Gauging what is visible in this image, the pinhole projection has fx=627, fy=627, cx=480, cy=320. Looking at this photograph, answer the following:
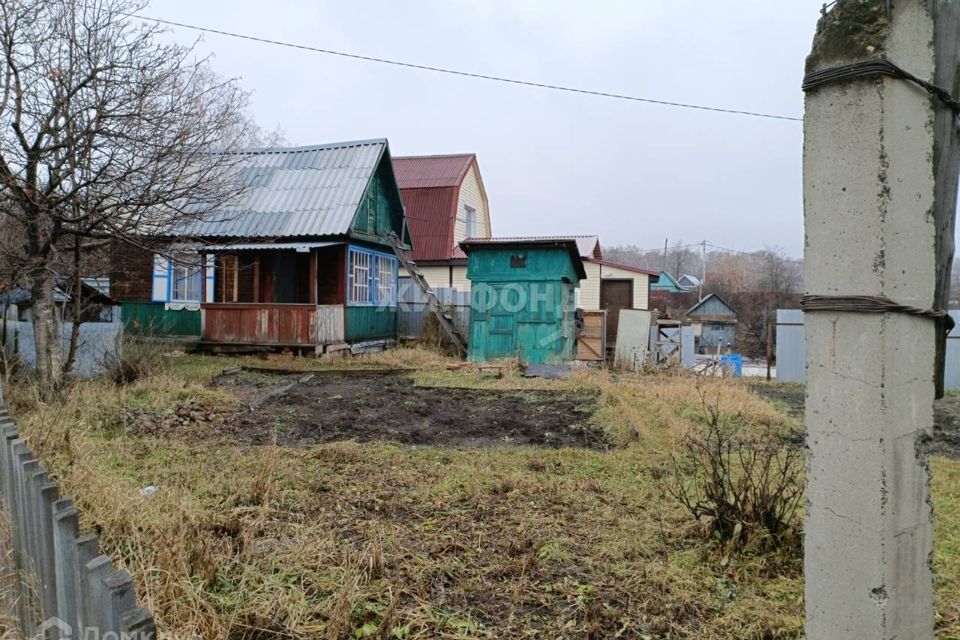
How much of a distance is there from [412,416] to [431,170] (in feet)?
73.3

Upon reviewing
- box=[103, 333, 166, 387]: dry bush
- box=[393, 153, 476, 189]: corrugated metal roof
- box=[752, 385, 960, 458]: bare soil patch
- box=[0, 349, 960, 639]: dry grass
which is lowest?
box=[752, 385, 960, 458]: bare soil patch

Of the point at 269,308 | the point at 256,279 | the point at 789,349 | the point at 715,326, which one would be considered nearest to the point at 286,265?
the point at 256,279

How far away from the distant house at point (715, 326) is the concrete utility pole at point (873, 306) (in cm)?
2861

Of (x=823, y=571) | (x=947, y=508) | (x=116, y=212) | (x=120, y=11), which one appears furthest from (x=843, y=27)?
(x=120, y=11)

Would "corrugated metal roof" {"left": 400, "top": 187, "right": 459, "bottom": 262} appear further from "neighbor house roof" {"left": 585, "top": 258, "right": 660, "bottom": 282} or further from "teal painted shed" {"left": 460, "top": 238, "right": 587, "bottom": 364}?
"teal painted shed" {"left": 460, "top": 238, "right": 587, "bottom": 364}

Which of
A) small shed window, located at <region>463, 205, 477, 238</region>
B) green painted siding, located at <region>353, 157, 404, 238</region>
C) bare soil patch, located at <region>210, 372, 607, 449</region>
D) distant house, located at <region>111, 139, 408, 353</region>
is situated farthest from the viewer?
small shed window, located at <region>463, 205, 477, 238</region>

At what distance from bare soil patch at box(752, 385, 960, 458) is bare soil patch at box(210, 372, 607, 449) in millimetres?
3467

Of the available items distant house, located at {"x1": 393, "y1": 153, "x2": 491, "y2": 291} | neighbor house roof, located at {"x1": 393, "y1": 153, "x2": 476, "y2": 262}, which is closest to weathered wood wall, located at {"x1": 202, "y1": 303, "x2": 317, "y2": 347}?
distant house, located at {"x1": 393, "y1": 153, "x2": 491, "y2": 291}

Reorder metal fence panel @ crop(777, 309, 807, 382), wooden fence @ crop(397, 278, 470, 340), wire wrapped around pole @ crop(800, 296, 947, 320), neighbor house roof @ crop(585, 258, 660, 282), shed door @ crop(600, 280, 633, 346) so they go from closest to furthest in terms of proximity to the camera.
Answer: wire wrapped around pole @ crop(800, 296, 947, 320) < metal fence panel @ crop(777, 309, 807, 382) < wooden fence @ crop(397, 278, 470, 340) < neighbor house roof @ crop(585, 258, 660, 282) < shed door @ crop(600, 280, 633, 346)

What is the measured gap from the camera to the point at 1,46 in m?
7.44

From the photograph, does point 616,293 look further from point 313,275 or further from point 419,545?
point 419,545

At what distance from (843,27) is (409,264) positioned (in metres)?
18.0

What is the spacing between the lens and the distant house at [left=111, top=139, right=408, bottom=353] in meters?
15.7

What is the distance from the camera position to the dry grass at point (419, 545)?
8.89 feet
